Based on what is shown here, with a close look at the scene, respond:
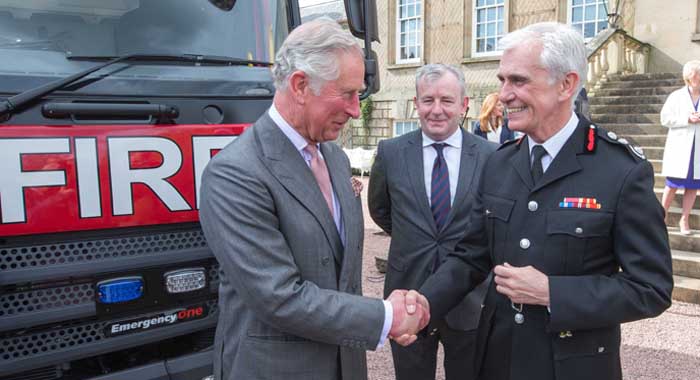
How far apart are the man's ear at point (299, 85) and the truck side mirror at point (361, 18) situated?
120 cm

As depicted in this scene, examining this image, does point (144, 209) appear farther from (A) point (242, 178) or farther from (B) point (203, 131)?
(A) point (242, 178)

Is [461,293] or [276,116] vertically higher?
[276,116]

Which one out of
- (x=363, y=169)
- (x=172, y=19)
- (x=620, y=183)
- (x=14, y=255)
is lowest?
(x=363, y=169)

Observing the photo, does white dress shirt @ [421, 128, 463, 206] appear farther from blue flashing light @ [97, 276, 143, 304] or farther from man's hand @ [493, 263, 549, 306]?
blue flashing light @ [97, 276, 143, 304]

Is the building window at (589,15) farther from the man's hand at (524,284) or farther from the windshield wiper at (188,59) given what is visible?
the man's hand at (524,284)

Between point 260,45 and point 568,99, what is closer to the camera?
point 568,99

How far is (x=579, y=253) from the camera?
175 cm

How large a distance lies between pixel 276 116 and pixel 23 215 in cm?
104

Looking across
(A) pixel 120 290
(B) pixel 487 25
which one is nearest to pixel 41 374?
(A) pixel 120 290

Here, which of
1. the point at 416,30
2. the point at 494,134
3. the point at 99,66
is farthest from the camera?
the point at 416,30

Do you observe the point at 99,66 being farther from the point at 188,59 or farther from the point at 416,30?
the point at 416,30

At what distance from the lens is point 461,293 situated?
2.24 meters

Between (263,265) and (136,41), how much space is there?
144 centimetres

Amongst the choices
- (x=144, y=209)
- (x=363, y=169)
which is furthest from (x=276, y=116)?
(x=363, y=169)
